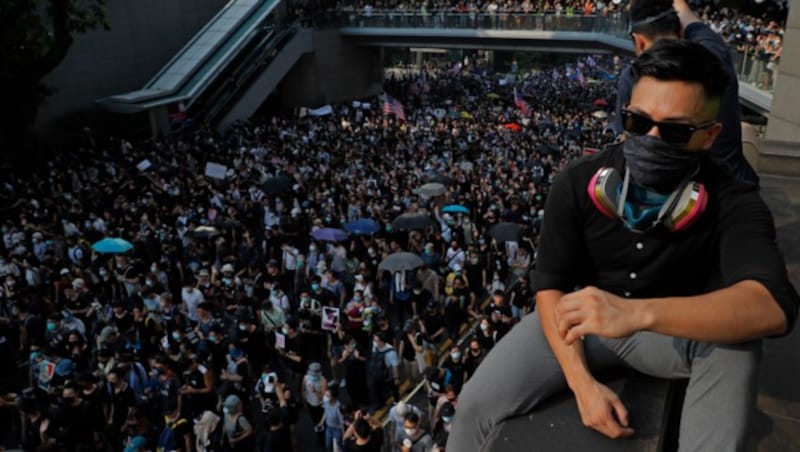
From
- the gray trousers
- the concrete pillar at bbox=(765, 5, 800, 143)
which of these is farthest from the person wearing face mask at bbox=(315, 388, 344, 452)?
the concrete pillar at bbox=(765, 5, 800, 143)

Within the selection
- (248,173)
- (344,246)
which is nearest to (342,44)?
(248,173)

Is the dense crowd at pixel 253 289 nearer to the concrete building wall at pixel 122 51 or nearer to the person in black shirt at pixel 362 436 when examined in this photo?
the person in black shirt at pixel 362 436

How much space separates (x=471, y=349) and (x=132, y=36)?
27.2 m

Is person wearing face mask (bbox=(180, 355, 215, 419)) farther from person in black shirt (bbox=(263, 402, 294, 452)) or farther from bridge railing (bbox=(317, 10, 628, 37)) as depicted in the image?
bridge railing (bbox=(317, 10, 628, 37))

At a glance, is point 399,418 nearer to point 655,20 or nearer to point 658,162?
point 655,20

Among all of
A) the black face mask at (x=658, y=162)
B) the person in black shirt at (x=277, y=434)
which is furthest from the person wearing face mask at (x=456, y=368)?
the black face mask at (x=658, y=162)

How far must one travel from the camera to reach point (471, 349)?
29.2ft

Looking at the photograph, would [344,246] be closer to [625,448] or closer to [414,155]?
[414,155]

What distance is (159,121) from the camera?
26828 millimetres

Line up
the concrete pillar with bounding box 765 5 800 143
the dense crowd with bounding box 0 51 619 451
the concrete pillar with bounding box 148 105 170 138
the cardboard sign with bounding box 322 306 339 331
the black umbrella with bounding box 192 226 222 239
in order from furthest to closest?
the concrete pillar with bounding box 148 105 170 138 < the black umbrella with bounding box 192 226 222 239 < the concrete pillar with bounding box 765 5 800 143 < the cardboard sign with bounding box 322 306 339 331 < the dense crowd with bounding box 0 51 619 451

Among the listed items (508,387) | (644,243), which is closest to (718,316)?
(644,243)

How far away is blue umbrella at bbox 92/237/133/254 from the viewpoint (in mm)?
12497

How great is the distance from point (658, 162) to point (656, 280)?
42 centimetres

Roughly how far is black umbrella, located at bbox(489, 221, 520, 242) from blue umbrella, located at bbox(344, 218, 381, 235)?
261 centimetres
